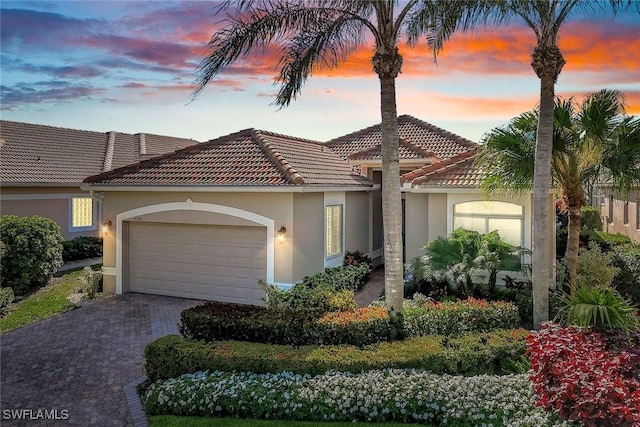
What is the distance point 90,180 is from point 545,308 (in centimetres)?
1432

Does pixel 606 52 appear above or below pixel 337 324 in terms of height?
above

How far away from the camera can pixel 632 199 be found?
25.1 metres

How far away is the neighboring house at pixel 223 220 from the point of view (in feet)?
42.8

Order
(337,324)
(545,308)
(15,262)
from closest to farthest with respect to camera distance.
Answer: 1. (337,324)
2. (545,308)
3. (15,262)

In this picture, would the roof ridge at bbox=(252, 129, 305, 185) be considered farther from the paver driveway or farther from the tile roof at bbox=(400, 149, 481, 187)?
the paver driveway

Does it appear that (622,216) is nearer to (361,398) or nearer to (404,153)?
(404,153)

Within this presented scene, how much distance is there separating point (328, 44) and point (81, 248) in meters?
16.5

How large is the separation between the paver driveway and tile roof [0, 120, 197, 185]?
11.0 meters

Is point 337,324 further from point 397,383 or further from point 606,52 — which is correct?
point 606,52

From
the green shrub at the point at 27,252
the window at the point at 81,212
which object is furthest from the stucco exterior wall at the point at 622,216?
the window at the point at 81,212

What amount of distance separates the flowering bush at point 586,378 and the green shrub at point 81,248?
19.7 meters

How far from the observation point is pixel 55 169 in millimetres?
23219

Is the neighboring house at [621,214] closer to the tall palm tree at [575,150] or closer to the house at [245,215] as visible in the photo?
the house at [245,215]

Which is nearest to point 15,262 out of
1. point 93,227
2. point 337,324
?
point 93,227
